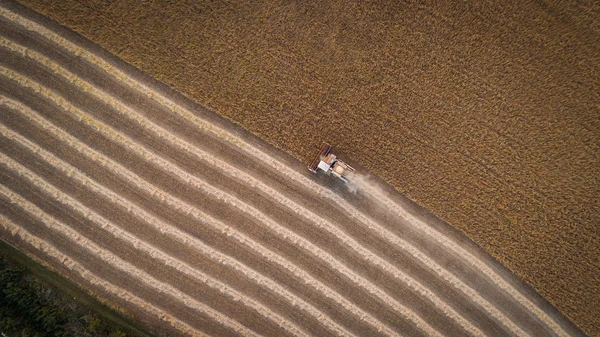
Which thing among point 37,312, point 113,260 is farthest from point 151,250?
point 37,312

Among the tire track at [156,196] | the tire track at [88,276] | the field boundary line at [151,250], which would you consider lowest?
the tire track at [88,276]

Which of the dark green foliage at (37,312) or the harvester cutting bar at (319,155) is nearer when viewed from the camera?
the dark green foliage at (37,312)

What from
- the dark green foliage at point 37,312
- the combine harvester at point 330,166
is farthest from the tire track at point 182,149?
the dark green foliage at point 37,312

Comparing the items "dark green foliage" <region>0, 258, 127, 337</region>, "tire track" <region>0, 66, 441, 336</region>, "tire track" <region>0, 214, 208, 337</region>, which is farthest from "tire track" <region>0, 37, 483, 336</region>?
"dark green foliage" <region>0, 258, 127, 337</region>

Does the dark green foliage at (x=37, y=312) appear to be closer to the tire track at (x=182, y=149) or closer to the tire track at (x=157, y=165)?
the tire track at (x=157, y=165)

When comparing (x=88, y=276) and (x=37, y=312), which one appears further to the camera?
(x=88, y=276)

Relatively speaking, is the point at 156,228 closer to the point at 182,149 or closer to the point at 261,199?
the point at 182,149

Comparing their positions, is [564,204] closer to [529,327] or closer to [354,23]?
[529,327]

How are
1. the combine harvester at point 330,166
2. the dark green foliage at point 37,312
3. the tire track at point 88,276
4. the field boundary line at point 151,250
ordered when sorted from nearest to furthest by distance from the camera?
the dark green foliage at point 37,312, the combine harvester at point 330,166, the tire track at point 88,276, the field boundary line at point 151,250
